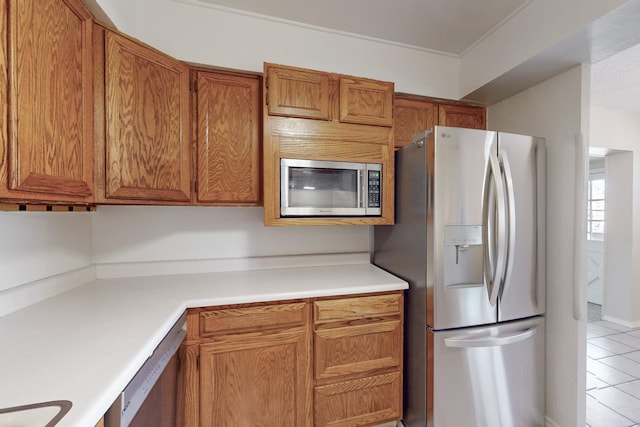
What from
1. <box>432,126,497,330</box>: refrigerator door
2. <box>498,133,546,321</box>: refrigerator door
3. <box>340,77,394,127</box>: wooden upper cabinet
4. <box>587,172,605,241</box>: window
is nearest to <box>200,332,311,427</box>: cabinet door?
<box>432,126,497,330</box>: refrigerator door

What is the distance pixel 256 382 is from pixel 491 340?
1.25 m

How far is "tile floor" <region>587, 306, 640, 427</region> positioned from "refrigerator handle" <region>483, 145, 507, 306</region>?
124cm

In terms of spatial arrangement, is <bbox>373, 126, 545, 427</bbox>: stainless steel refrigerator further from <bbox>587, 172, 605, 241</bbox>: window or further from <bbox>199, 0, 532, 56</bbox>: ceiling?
<bbox>587, 172, 605, 241</bbox>: window

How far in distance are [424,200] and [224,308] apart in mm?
1163

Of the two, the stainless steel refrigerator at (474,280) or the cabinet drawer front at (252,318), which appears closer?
the cabinet drawer front at (252,318)

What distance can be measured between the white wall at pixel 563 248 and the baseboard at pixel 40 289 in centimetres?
269

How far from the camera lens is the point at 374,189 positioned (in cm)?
167

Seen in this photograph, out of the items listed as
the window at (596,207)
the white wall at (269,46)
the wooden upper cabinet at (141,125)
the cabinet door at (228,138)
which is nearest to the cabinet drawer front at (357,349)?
the cabinet door at (228,138)

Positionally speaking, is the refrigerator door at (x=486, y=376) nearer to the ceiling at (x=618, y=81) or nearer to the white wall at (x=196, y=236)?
the white wall at (x=196, y=236)

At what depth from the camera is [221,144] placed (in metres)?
1.56

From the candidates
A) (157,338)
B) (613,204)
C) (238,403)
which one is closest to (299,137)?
(157,338)

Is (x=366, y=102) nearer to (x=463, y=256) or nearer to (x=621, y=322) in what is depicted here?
(x=463, y=256)

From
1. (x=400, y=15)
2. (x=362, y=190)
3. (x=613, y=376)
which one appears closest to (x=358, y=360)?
(x=362, y=190)

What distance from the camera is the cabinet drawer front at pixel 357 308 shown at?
1.41 m
